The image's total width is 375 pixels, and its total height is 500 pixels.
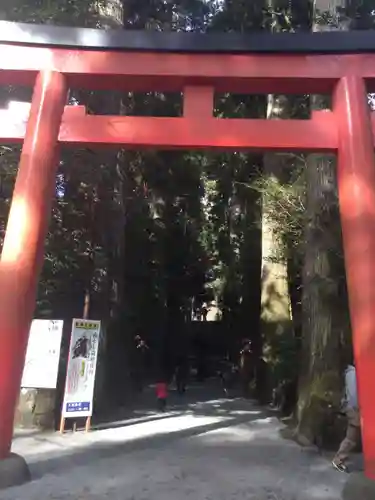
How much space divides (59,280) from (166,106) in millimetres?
5956

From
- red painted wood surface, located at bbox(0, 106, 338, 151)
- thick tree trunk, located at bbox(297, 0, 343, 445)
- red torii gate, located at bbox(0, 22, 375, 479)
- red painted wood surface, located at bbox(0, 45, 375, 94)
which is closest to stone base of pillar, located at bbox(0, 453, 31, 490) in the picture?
red torii gate, located at bbox(0, 22, 375, 479)

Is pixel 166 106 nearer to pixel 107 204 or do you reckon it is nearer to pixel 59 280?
pixel 107 204

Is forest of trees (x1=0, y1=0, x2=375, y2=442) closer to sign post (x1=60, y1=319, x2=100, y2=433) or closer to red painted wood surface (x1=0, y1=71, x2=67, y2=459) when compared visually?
sign post (x1=60, y1=319, x2=100, y2=433)

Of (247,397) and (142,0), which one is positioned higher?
(142,0)

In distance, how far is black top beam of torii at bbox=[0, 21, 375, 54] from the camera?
6570mm

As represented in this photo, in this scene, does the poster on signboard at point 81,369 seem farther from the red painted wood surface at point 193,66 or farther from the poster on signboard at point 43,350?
the red painted wood surface at point 193,66

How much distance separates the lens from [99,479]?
623 centimetres

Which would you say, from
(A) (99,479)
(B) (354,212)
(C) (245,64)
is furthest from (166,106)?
(A) (99,479)

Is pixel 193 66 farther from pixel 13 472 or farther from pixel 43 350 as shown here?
pixel 43 350

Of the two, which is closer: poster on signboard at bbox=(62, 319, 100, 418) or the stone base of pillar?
the stone base of pillar

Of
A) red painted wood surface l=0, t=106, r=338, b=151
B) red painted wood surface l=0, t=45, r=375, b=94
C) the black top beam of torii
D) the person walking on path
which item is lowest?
the person walking on path

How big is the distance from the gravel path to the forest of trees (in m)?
1.23

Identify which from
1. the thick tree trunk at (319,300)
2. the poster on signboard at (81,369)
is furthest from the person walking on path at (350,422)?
the poster on signboard at (81,369)

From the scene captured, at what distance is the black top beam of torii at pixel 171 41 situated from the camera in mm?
6570
